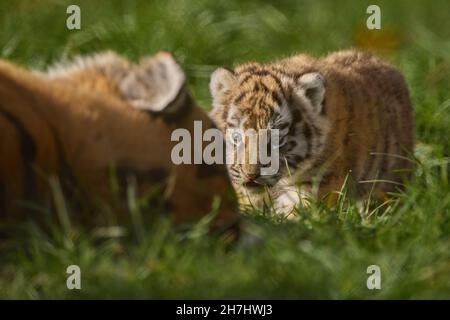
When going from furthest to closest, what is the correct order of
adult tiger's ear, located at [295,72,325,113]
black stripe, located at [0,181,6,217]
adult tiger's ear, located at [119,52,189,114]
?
adult tiger's ear, located at [295,72,325,113] → adult tiger's ear, located at [119,52,189,114] → black stripe, located at [0,181,6,217]

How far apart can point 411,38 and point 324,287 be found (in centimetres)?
491

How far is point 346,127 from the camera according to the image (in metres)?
6.39

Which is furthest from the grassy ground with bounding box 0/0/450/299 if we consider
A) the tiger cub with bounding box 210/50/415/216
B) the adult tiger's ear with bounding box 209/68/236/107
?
the adult tiger's ear with bounding box 209/68/236/107

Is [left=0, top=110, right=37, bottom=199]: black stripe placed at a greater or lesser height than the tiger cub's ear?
lesser

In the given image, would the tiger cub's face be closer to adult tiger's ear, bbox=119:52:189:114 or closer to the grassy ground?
the grassy ground

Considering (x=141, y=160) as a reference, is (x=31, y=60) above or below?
above

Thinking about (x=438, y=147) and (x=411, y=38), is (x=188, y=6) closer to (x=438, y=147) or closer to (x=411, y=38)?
(x=411, y=38)

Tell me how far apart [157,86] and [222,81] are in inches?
61.2

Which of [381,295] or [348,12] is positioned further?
[348,12]

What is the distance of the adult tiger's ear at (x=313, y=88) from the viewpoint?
6.18m

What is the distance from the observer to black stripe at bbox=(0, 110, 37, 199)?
427 cm

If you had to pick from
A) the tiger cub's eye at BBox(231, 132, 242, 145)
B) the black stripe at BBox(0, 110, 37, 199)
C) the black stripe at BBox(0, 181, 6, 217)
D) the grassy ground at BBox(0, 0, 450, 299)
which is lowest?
the grassy ground at BBox(0, 0, 450, 299)

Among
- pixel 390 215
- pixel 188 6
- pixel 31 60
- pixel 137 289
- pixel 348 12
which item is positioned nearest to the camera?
pixel 137 289
